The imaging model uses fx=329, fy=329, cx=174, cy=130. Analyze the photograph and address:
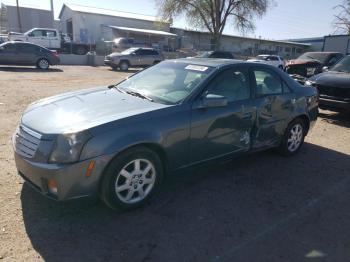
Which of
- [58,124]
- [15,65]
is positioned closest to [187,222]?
[58,124]

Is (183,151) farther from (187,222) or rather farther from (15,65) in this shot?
(15,65)

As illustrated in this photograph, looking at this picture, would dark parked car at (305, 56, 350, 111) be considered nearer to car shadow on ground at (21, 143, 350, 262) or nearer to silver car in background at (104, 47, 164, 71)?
car shadow on ground at (21, 143, 350, 262)

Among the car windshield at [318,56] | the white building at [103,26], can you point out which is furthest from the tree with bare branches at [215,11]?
the car windshield at [318,56]

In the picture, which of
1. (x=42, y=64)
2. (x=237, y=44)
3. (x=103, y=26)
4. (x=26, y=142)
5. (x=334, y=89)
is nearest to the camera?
(x=26, y=142)

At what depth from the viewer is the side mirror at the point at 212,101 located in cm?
380

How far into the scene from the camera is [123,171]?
131 inches

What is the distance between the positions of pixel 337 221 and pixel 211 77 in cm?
215

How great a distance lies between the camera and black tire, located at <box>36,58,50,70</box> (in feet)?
64.5

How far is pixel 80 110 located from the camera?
3.58 meters

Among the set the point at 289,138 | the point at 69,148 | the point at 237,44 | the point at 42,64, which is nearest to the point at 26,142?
the point at 69,148

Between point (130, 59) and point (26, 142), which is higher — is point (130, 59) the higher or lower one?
the lower one

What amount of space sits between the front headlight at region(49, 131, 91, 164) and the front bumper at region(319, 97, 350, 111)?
6679 millimetres

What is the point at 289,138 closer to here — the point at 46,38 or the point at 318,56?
the point at 318,56

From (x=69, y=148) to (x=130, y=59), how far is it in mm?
20634
